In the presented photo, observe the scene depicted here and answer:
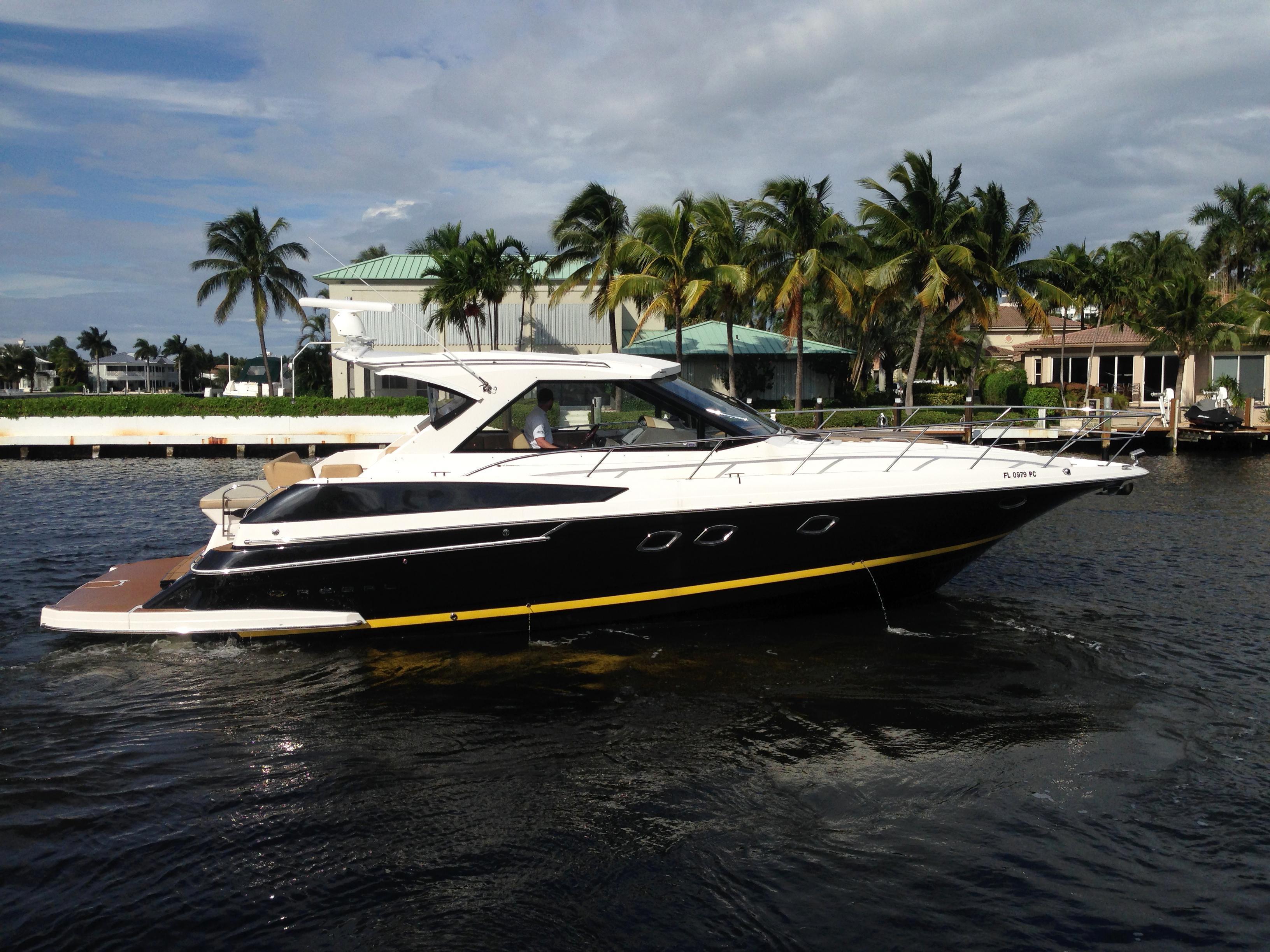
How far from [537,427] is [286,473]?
2.39 meters

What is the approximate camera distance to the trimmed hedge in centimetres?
3256

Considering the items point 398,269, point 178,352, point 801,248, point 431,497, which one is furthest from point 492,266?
point 178,352

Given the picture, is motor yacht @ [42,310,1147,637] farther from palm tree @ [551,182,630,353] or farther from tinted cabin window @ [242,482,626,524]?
palm tree @ [551,182,630,353]

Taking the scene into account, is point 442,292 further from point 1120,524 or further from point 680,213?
point 1120,524

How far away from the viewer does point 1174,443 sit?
3012 cm

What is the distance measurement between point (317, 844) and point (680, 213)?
27007 millimetres

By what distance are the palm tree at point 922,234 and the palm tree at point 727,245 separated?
4.01 m

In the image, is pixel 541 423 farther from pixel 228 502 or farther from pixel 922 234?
pixel 922 234

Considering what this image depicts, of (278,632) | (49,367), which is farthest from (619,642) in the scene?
(49,367)

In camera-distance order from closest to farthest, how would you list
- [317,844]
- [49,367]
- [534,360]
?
[317,844] < [534,360] < [49,367]

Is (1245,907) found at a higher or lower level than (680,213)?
lower

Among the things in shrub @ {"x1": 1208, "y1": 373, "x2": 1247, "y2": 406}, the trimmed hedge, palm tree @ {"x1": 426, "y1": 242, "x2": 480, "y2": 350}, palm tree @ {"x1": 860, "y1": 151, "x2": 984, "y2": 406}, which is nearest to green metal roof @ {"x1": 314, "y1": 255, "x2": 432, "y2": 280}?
palm tree @ {"x1": 426, "y1": 242, "x2": 480, "y2": 350}

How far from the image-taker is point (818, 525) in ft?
27.7

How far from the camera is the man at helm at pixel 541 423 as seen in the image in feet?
28.7
